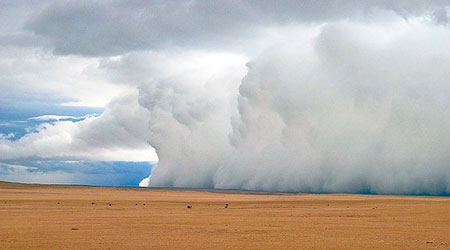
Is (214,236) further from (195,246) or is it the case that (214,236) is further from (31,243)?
(31,243)

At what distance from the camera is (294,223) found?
118ft

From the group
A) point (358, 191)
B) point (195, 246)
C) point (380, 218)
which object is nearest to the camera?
point (195, 246)

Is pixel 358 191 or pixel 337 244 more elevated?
pixel 358 191

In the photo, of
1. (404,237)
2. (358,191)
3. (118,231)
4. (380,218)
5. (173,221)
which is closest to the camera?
(404,237)

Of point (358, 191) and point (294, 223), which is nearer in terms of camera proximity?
point (294, 223)

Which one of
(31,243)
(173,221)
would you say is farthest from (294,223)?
(31,243)

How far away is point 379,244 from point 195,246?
→ 8.27m

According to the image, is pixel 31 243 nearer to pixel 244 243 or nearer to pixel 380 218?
pixel 244 243

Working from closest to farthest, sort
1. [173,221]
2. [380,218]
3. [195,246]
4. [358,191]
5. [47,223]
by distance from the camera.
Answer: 1. [195,246]
2. [47,223]
3. [173,221]
4. [380,218]
5. [358,191]

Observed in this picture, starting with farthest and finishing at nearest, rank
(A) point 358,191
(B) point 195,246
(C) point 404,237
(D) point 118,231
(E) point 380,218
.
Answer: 1. (A) point 358,191
2. (E) point 380,218
3. (D) point 118,231
4. (C) point 404,237
5. (B) point 195,246

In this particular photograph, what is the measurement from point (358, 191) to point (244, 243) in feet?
384

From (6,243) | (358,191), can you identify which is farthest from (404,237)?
(358,191)

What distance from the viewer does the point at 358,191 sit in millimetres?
136625

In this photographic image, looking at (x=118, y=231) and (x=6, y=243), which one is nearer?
(x=6, y=243)
